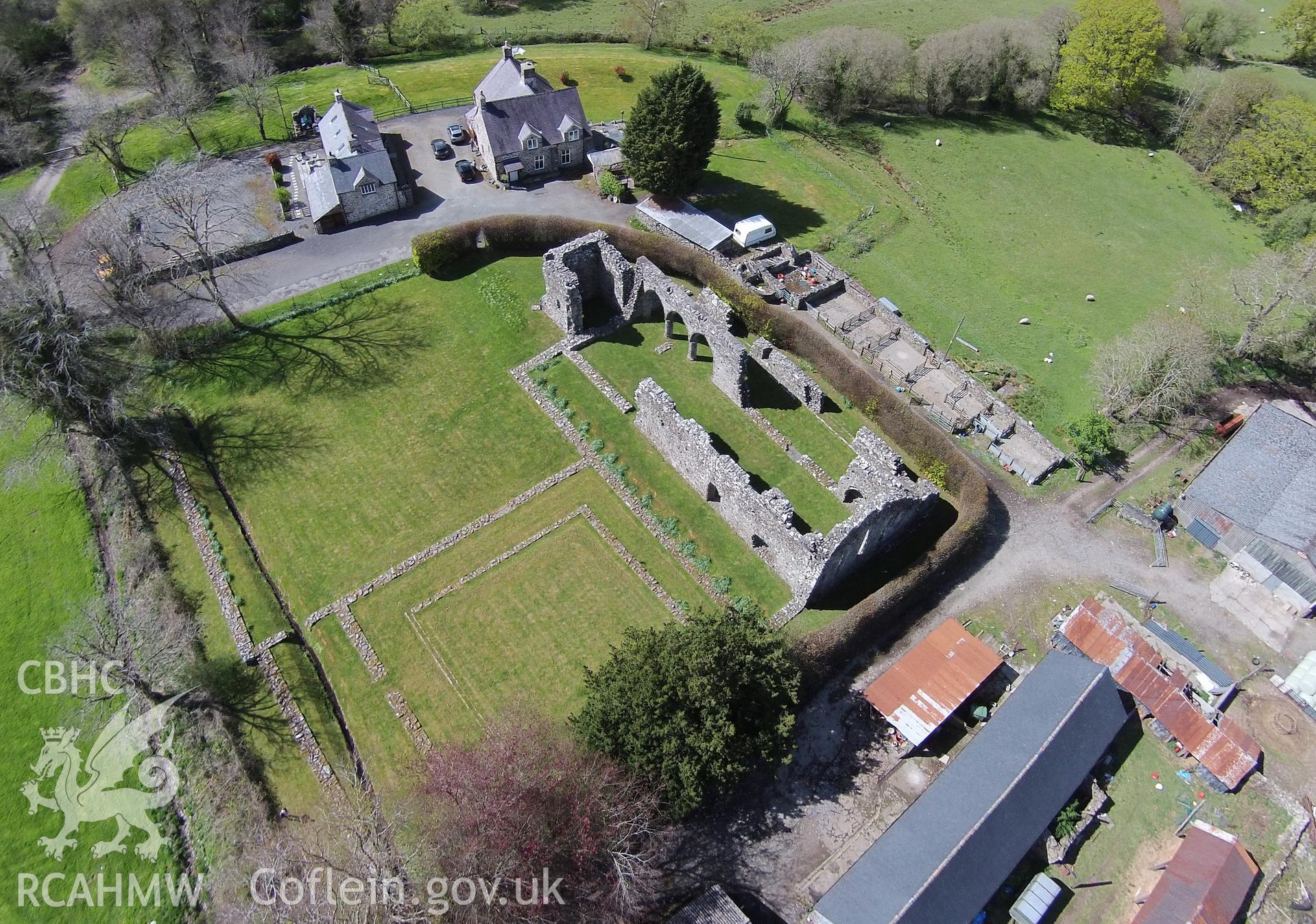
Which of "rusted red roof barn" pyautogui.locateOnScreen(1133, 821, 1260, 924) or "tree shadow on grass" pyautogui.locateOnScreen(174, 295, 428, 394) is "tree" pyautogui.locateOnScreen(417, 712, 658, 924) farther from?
"tree shadow on grass" pyautogui.locateOnScreen(174, 295, 428, 394)

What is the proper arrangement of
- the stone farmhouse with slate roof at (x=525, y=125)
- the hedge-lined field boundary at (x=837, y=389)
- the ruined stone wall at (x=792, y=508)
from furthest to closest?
the stone farmhouse with slate roof at (x=525, y=125), the ruined stone wall at (x=792, y=508), the hedge-lined field boundary at (x=837, y=389)

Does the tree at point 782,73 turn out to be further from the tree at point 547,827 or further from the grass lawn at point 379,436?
the tree at point 547,827

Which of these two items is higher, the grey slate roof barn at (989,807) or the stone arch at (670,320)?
the stone arch at (670,320)

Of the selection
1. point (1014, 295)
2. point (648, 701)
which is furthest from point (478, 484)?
point (1014, 295)

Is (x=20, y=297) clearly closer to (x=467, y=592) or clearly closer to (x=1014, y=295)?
(x=467, y=592)

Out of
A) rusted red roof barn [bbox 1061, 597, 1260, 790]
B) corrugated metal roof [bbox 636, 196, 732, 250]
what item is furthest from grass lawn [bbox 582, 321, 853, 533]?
rusted red roof barn [bbox 1061, 597, 1260, 790]

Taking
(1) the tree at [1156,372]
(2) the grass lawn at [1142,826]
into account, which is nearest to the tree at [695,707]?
(2) the grass lawn at [1142,826]
